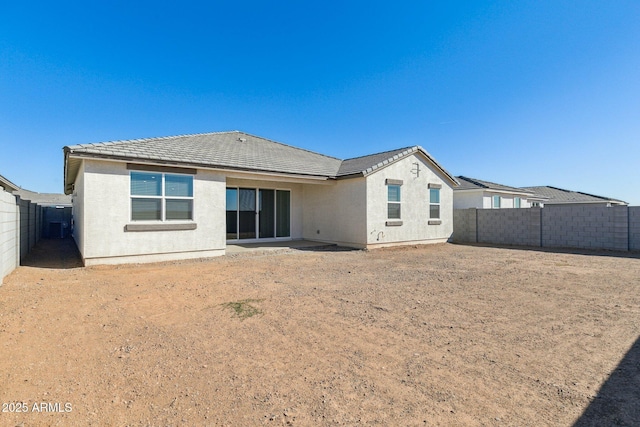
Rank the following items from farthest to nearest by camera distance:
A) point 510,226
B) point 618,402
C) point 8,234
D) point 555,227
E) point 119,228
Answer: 1. point 510,226
2. point 555,227
3. point 119,228
4. point 8,234
5. point 618,402

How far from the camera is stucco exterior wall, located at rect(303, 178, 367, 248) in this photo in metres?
12.6

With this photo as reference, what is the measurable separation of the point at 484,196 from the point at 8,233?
23.2 metres

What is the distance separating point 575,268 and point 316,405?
9.94 meters

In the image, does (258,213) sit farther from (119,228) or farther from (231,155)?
(119,228)

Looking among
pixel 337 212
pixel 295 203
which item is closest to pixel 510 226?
pixel 337 212

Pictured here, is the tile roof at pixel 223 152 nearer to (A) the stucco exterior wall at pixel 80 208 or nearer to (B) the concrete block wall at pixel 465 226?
(A) the stucco exterior wall at pixel 80 208

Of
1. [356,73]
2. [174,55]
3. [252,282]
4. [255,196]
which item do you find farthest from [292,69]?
[252,282]

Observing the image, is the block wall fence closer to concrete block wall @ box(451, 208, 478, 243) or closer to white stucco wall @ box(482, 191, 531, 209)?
concrete block wall @ box(451, 208, 478, 243)

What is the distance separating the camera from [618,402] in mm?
2363

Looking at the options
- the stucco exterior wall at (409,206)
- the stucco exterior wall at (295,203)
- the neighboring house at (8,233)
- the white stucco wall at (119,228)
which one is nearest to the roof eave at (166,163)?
the white stucco wall at (119,228)

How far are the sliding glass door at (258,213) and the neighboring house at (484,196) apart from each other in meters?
12.2

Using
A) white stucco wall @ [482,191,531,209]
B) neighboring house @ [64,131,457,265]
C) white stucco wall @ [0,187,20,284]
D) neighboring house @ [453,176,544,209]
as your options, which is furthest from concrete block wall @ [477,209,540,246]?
white stucco wall @ [0,187,20,284]

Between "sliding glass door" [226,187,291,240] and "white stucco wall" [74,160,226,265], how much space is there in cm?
297

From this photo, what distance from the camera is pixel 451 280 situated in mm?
7070
